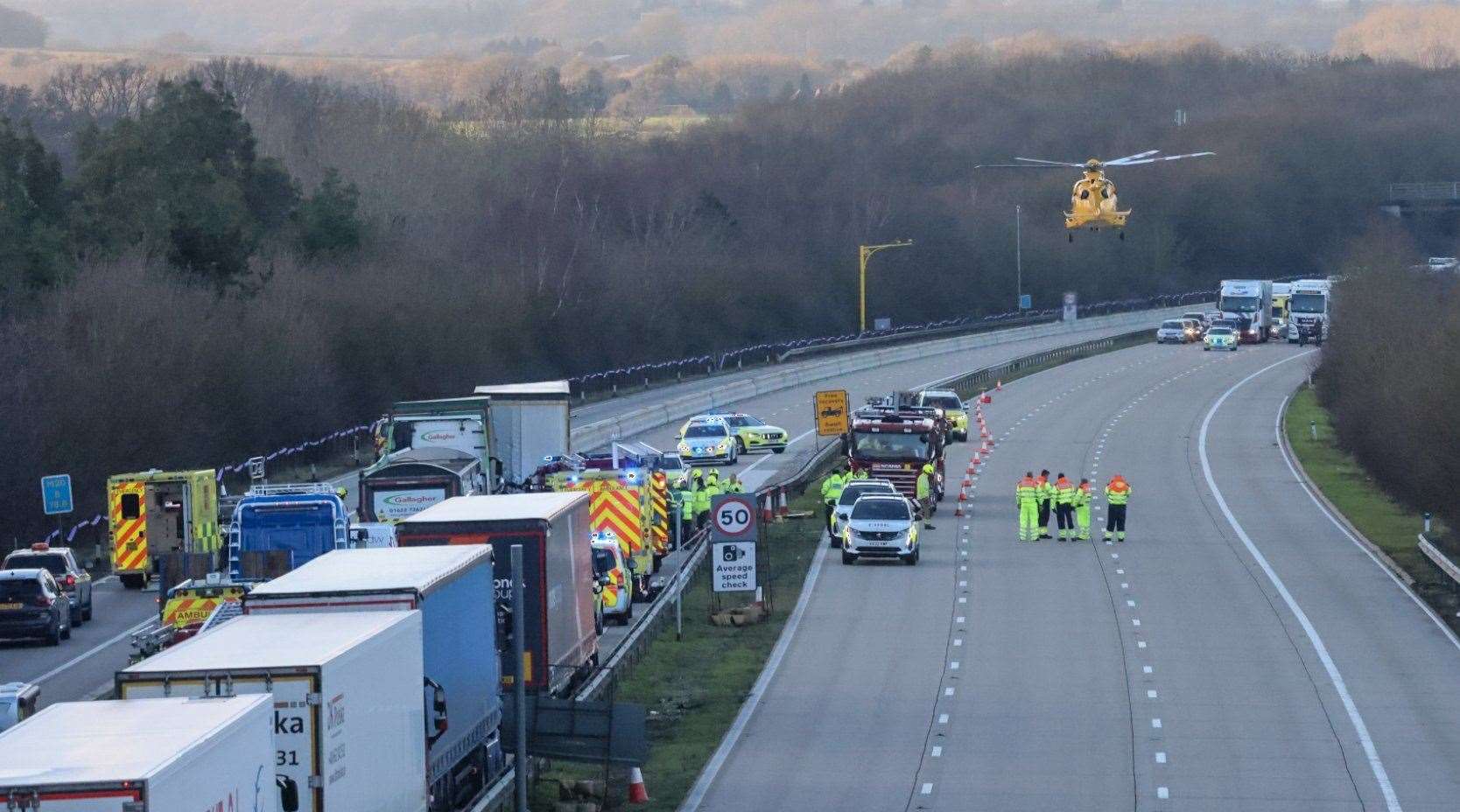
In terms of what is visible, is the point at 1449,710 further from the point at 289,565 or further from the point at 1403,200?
the point at 1403,200

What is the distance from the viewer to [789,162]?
173750mm

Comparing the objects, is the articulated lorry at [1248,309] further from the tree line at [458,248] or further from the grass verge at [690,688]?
the grass verge at [690,688]

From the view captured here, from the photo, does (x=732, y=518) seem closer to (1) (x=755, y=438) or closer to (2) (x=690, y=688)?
(2) (x=690, y=688)

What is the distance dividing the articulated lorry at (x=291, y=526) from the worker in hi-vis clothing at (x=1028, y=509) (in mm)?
16353

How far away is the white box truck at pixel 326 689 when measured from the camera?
44.7ft

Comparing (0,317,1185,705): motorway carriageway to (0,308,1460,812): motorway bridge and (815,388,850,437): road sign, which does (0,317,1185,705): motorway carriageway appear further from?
(815,388,850,437): road sign

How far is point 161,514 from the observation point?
38.2 metres

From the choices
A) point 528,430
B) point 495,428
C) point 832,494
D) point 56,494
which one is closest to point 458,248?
point 528,430

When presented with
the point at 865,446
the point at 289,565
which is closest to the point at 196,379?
the point at 865,446

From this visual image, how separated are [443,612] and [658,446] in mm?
47971

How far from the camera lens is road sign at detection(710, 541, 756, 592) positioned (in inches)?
1216

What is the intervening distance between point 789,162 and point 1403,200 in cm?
5435

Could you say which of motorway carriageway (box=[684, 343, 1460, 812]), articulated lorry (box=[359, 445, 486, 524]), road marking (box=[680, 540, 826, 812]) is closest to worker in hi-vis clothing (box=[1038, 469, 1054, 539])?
motorway carriageway (box=[684, 343, 1460, 812])

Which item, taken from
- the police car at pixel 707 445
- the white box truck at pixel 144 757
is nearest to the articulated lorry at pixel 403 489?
the police car at pixel 707 445
